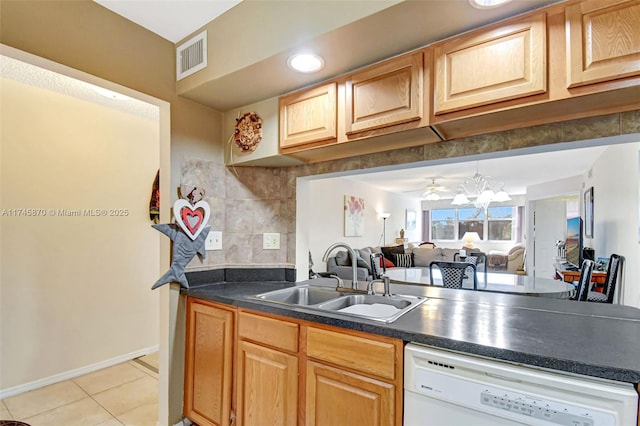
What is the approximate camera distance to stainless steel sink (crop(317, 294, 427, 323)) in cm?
165

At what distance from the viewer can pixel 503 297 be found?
177 cm

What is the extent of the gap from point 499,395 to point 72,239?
3064mm

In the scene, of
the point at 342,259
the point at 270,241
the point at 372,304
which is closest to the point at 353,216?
the point at 342,259

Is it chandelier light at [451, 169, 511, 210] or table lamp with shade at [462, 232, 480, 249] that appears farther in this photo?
table lamp with shade at [462, 232, 480, 249]

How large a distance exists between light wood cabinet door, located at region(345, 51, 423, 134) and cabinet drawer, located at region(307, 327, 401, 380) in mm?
978

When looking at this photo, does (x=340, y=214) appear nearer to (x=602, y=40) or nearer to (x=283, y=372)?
(x=283, y=372)

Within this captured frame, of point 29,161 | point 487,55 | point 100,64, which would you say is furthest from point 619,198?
point 29,161

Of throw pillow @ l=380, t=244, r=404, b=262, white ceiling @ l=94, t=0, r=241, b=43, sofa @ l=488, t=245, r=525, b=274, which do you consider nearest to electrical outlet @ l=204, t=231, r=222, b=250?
white ceiling @ l=94, t=0, r=241, b=43

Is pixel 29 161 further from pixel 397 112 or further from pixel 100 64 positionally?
pixel 397 112

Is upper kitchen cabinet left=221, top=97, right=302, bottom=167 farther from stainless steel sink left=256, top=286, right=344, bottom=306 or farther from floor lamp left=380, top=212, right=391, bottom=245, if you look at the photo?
floor lamp left=380, top=212, right=391, bottom=245

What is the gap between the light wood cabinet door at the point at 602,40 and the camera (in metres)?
1.02

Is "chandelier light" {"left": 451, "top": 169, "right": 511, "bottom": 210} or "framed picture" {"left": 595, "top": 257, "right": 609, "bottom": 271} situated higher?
"chandelier light" {"left": 451, "top": 169, "right": 511, "bottom": 210}

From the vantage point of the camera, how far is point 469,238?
862 centimetres

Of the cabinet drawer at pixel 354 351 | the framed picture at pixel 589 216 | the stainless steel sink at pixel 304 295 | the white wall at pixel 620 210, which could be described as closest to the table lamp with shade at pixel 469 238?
the framed picture at pixel 589 216
